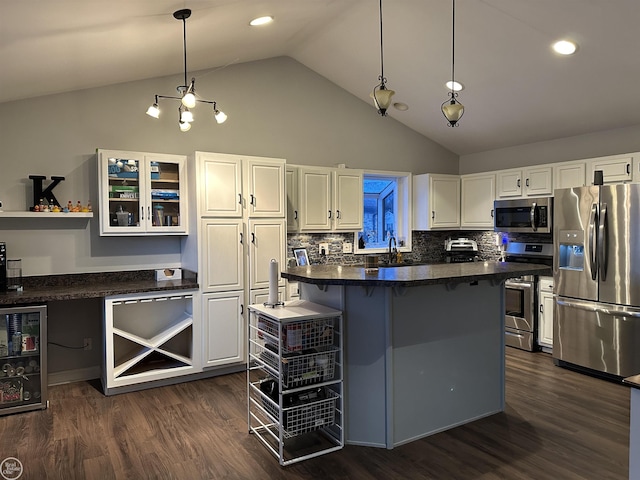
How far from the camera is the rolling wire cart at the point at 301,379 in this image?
9.12 ft

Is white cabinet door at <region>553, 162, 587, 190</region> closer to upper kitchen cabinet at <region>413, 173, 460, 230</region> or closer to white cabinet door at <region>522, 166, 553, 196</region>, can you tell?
white cabinet door at <region>522, 166, 553, 196</region>

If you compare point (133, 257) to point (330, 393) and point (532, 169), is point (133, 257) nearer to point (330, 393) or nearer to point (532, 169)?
point (330, 393)

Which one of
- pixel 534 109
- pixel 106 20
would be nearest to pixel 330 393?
pixel 106 20

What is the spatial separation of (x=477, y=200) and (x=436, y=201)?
0.52 m

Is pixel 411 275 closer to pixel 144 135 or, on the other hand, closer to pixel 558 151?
pixel 144 135

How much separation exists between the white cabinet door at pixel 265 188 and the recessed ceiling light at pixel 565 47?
260 centimetres

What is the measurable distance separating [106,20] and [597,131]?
4.77 meters

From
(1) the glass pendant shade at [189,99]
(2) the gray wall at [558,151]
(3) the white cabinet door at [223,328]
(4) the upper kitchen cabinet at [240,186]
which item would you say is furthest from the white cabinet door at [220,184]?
(2) the gray wall at [558,151]

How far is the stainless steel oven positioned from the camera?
5006mm

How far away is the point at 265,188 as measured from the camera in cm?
451

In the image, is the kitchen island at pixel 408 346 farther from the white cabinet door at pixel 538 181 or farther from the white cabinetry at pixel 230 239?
the white cabinet door at pixel 538 181

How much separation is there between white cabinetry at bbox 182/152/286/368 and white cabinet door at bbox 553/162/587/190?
2955 mm

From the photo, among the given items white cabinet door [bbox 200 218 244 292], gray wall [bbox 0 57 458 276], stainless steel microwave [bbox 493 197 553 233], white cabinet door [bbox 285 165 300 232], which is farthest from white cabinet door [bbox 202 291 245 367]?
stainless steel microwave [bbox 493 197 553 233]

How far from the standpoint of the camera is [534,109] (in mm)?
4746
